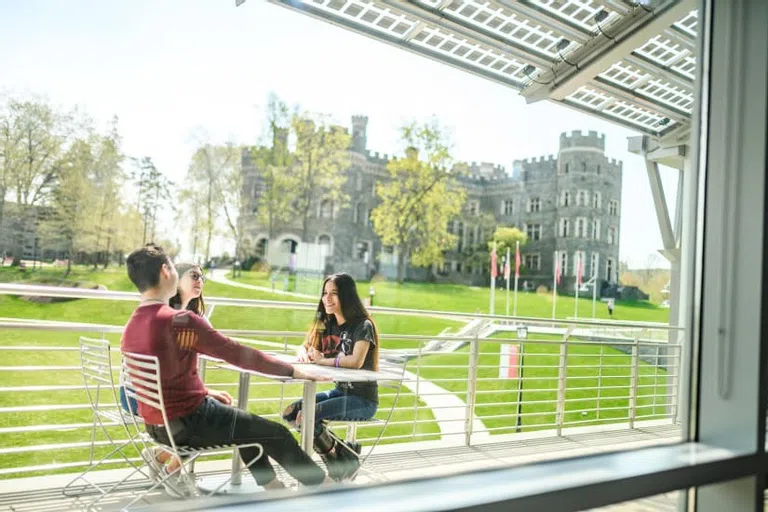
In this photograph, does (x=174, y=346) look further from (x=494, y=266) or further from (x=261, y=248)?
(x=494, y=266)

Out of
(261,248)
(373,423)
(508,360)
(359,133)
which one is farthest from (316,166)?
(508,360)

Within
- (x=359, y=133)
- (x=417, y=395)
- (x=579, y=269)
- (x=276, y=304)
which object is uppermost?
(x=359, y=133)

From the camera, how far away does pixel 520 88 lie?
304 centimetres

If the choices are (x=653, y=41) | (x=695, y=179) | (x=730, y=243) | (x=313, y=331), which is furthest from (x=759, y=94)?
(x=313, y=331)

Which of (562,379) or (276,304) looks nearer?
(276,304)

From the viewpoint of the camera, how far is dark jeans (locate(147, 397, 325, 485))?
6.18 ft

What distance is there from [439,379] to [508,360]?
39.7 inches

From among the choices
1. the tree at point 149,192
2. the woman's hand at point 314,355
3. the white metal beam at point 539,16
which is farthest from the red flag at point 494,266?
the tree at point 149,192

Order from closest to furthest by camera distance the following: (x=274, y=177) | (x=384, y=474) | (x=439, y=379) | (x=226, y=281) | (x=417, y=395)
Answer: (x=384, y=474) < (x=226, y=281) < (x=274, y=177) < (x=417, y=395) < (x=439, y=379)

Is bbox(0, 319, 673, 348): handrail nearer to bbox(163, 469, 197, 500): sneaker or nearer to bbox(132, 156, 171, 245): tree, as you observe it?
bbox(132, 156, 171, 245): tree

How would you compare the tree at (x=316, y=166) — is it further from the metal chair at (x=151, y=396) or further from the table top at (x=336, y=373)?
the metal chair at (x=151, y=396)

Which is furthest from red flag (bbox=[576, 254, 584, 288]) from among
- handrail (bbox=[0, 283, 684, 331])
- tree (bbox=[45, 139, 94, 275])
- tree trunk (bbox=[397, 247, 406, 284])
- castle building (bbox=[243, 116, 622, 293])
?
tree (bbox=[45, 139, 94, 275])

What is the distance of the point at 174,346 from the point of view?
6.17 feet

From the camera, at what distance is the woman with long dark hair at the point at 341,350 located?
253 cm
